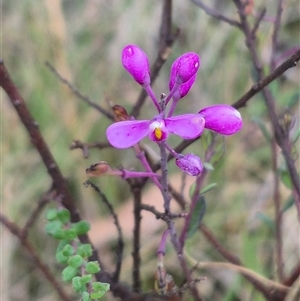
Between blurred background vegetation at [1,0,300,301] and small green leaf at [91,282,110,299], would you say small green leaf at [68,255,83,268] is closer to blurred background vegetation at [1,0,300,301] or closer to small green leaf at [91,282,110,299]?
small green leaf at [91,282,110,299]

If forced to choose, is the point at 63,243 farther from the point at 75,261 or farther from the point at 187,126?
the point at 187,126

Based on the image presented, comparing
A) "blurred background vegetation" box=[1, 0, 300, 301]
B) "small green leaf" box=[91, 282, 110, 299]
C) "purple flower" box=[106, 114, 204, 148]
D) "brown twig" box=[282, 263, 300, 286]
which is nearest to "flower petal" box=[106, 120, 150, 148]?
"purple flower" box=[106, 114, 204, 148]

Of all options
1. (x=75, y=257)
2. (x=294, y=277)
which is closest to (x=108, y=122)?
(x=294, y=277)

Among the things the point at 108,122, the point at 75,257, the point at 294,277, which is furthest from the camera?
the point at 108,122

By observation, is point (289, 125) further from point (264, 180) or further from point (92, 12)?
point (92, 12)

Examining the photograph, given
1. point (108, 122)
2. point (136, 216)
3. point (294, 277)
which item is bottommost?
point (294, 277)

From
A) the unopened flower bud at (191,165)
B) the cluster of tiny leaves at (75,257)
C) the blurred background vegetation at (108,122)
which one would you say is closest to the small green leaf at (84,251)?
the cluster of tiny leaves at (75,257)

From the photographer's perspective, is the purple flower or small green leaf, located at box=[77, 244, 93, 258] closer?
the purple flower

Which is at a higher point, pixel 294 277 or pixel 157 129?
pixel 157 129

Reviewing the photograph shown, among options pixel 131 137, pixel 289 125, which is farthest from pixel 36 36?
pixel 131 137
